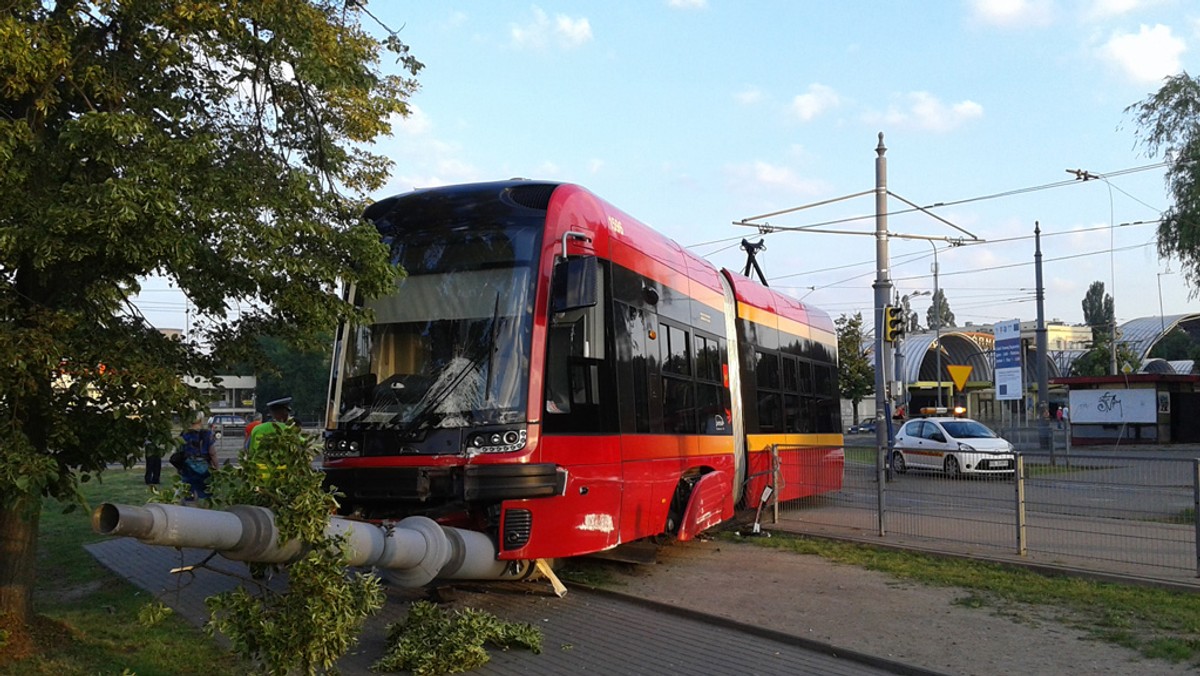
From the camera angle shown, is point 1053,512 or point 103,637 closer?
point 103,637

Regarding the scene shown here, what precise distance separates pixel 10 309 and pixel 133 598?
13.3 feet

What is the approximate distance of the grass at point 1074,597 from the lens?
8.07 m

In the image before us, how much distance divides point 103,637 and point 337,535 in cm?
347

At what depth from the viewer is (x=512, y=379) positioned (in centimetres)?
843

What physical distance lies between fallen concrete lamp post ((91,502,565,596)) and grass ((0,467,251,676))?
46.5 inches

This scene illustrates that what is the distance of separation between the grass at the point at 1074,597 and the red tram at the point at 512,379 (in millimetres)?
3009

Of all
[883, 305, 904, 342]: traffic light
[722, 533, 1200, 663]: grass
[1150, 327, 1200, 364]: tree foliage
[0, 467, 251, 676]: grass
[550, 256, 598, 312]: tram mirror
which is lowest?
[722, 533, 1200, 663]: grass

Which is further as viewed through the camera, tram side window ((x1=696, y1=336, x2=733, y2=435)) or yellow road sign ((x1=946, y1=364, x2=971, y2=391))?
yellow road sign ((x1=946, y1=364, x2=971, y2=391))

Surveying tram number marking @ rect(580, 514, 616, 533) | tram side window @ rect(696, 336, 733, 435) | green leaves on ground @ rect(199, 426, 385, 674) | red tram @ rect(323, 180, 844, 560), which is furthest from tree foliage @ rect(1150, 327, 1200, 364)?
green leaves on ground @ rect(199, 426, 385, 674)

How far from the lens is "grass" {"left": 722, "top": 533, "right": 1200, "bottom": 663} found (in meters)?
8.07

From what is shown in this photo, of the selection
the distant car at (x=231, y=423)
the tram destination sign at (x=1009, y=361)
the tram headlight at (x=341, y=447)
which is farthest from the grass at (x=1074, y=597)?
the distant car at (x=231, y=423)

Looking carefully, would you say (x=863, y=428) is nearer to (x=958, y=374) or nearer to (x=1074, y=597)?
(x=958, y=374)

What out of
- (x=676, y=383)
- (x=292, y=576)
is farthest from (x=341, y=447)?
(x=676, y=383)

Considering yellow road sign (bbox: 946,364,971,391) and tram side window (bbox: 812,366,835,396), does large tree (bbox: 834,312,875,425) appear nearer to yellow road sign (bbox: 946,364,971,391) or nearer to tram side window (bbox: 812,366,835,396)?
yellow road sign (bbox: 946,364,971,391)
